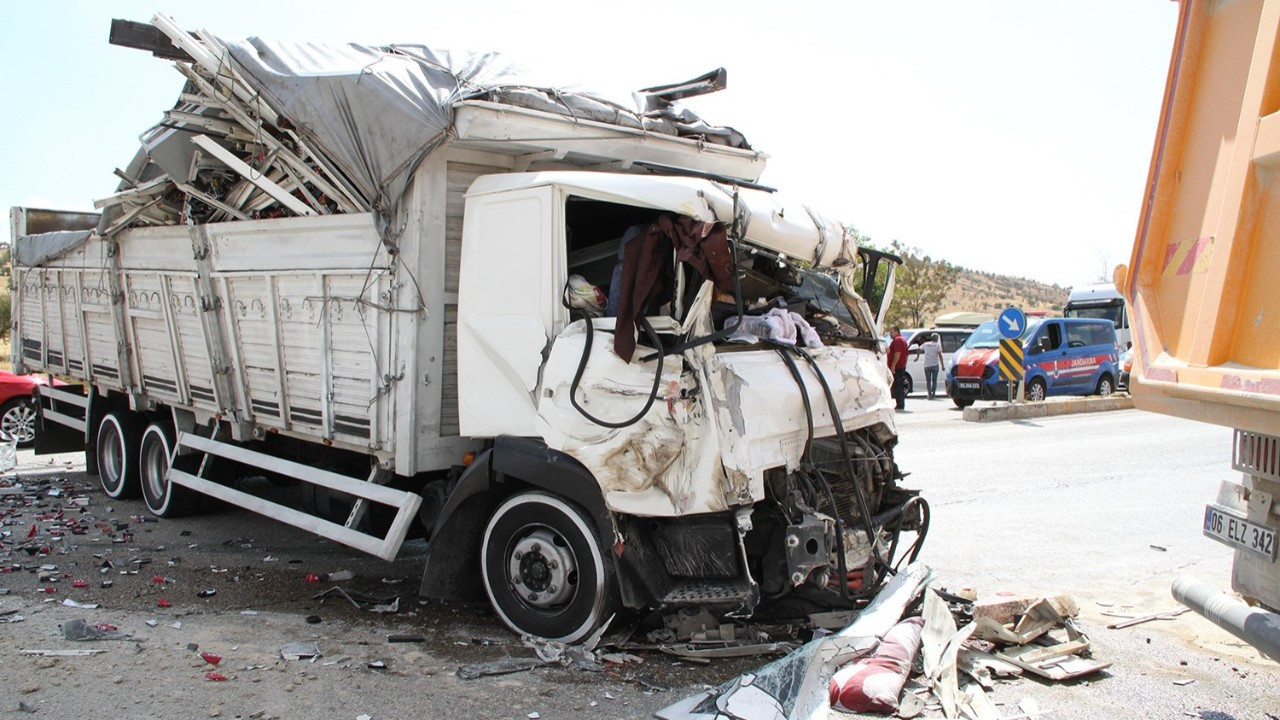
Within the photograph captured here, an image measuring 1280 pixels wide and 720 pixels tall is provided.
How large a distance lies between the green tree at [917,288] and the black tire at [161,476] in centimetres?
3857

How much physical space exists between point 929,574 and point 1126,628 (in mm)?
1182

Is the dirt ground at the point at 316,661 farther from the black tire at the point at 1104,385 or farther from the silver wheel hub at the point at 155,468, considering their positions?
the black tire at the point at 1104,385

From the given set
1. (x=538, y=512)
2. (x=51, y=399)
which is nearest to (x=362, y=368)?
(x=538, y=512)

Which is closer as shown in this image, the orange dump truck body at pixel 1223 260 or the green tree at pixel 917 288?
the orange dump truck body at pixel 1223 260

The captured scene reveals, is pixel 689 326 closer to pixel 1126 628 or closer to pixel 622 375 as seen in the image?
pixel 622 375

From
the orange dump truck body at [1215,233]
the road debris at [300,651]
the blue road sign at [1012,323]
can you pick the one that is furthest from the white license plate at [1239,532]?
the blue road sign at [1012,323]

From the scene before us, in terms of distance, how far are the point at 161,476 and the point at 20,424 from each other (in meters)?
4.97

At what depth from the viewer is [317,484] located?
6469 mm

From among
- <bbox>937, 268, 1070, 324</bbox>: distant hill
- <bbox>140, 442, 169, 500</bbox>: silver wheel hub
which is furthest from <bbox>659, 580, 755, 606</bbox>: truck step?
<bbox>937, 268, 1070, 324</bbox>: distant hill

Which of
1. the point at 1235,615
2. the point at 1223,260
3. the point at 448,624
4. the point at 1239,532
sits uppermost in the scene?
the point at 1223,260

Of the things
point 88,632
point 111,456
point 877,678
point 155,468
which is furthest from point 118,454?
point 877,678

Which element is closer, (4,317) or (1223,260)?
(1223,260)

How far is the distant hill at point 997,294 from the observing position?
65.6 metres

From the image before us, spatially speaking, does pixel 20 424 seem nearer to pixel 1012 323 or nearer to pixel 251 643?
pixel 251 643
